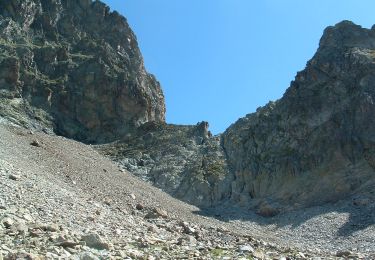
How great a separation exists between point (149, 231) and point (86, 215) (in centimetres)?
277

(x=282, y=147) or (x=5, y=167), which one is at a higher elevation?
(x=282, y=147)

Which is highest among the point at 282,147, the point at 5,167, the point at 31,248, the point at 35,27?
the point at 35,27

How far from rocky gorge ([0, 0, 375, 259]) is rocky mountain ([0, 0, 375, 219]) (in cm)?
20

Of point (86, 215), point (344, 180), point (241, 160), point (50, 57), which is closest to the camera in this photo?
point (86, 215)

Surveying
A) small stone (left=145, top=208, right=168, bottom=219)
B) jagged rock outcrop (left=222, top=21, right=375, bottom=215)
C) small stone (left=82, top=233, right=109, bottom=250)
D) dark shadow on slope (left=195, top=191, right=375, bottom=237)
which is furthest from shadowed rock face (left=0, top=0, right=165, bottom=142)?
small stone (left=82, top=233, right=109, bottom=250)

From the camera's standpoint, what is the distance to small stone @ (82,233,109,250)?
14891 millimetres

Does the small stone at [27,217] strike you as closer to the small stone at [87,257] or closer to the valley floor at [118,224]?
the valley floor at [118,224]

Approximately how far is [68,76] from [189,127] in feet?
82.5

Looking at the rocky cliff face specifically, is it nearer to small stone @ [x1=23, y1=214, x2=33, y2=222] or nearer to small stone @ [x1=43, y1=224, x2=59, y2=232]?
small stone @ [x1=23, y1=214, x2=33, y2=222]

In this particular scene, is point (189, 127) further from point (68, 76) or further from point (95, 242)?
point (95, 242)

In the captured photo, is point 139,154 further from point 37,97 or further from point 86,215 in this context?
point 86,215

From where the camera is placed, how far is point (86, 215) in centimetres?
2161

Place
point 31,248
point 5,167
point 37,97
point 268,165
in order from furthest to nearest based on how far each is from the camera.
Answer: point 37,97 → point 268,165 → point 5,167 → point 31,248

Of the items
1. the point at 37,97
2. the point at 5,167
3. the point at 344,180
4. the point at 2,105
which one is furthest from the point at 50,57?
the point at 5,167
